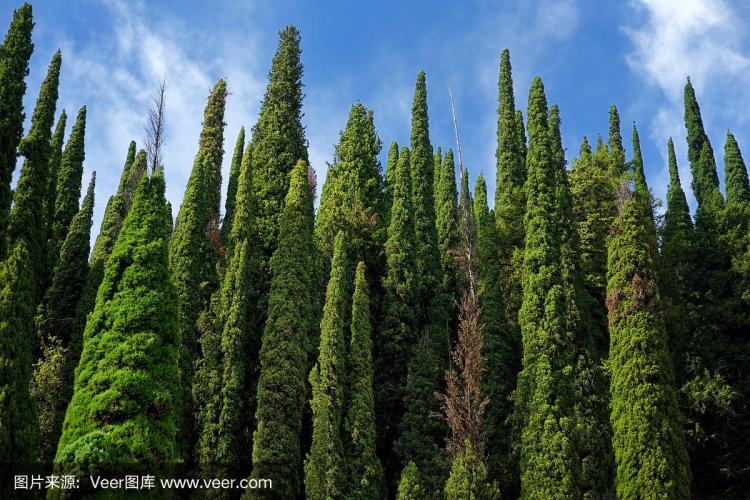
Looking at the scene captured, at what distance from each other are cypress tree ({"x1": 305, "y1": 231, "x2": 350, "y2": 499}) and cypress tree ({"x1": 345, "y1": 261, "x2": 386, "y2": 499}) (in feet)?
1.25

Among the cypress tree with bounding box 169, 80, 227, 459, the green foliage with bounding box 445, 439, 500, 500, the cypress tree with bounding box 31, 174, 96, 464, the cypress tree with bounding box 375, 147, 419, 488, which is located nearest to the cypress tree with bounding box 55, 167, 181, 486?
the cypress tree with bounding box 169, 80, 227, 459

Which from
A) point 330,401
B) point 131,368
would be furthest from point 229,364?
point 131,368

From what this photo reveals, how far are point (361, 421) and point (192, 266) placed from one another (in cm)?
871

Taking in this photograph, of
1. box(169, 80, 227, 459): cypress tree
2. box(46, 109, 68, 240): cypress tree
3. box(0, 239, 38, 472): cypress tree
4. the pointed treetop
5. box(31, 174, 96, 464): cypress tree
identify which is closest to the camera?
box(0, 239, 38, 472): cypress tree

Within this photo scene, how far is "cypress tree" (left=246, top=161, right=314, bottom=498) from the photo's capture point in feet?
62.8

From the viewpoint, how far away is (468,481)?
1727 centimetres

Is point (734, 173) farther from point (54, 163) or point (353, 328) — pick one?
point (54, 163)

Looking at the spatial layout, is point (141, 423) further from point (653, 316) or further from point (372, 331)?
point (653, 316)

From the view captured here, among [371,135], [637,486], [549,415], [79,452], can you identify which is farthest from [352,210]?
[79,452]

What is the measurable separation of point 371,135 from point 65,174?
49.2 ft

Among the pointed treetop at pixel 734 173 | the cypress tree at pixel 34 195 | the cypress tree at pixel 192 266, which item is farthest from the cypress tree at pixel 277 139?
the pointed treetop at pixel 734 173

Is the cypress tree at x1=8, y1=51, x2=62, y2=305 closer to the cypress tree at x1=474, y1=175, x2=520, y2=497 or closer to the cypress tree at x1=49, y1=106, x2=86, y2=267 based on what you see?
the cypress tree at x1=49, y1=106, x2=86, y2=267

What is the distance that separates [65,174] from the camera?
102ft

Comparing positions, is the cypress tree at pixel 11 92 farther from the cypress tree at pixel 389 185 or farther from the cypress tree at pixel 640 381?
the cypress tree at pixel 640 381
